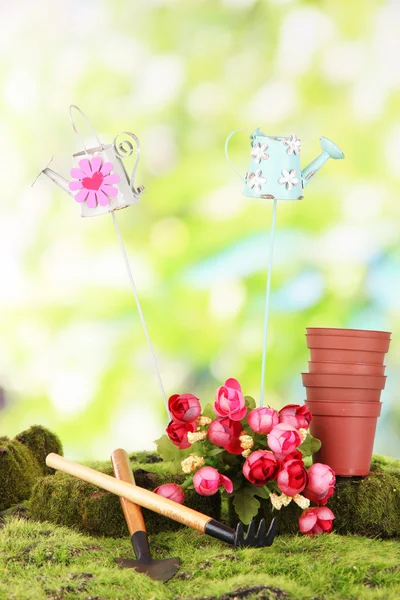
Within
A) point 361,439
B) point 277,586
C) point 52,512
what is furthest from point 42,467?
point 277,586

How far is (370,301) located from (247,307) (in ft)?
2.01

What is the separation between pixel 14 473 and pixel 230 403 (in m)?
0.96

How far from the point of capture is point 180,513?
2.20m

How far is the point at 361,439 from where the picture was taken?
99.8 inches

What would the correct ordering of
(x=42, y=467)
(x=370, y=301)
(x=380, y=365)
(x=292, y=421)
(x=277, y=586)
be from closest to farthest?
(x=277, y=586) < (x=292, y=421) < (x=380, y=365) < (x=42, y=467) < (x=370, y=301)

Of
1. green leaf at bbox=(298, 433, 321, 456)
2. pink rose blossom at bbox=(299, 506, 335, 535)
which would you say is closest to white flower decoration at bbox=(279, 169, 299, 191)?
green leaf at bbox=(298, 433, 321, 456)

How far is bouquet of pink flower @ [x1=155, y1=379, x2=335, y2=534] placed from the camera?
2.27 m

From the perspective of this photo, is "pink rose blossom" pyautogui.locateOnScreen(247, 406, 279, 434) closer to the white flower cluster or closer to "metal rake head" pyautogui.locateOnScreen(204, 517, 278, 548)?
the white flower cluster

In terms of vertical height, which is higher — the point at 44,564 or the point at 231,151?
the point at 231,151

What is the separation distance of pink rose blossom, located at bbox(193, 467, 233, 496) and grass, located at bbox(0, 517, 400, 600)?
156mm

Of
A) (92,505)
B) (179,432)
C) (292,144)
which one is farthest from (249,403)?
(292,144)

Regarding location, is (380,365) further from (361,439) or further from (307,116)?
(307,116)

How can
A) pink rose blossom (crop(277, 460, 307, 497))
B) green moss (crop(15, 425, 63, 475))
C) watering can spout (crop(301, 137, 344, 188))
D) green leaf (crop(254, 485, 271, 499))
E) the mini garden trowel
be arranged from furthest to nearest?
green moss (crop(15, 425, 63, 475)), watering can spout (crop(301, 137, 344, 188)), green leaf (crop(254, 485, 271, 499)), pink rose blossom (crop(277, 460, 307, 497)), the mini garden trowel

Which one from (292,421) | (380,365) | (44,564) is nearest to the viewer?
(44,564)
